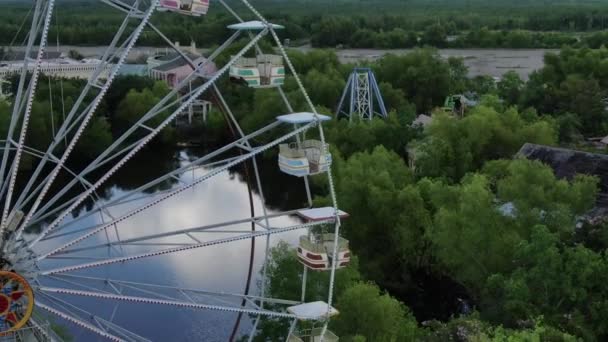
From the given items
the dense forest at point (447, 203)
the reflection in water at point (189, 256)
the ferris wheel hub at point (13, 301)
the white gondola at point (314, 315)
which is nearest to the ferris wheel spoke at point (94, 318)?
the ferris wheel hub at point (13, 301)

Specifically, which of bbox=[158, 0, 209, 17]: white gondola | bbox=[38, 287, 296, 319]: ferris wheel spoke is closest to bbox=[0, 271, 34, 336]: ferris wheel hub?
bbox=[38, 287, 296, 319]: ferris wheel spoke

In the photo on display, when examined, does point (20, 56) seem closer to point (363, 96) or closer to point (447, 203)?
point (363, 96)

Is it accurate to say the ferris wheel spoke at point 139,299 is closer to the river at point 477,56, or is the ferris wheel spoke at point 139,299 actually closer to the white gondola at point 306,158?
the white gondola at point 306,158

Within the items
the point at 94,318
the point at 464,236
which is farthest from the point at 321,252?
the point at 464,236

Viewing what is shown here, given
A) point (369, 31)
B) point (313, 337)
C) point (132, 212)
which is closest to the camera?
point (132, 212)

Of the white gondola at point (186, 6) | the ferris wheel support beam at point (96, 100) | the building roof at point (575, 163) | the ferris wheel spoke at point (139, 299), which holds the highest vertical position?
the white gondola at point (186, 6)

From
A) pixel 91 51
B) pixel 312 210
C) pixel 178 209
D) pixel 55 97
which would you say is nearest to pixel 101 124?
pixel 55 97
